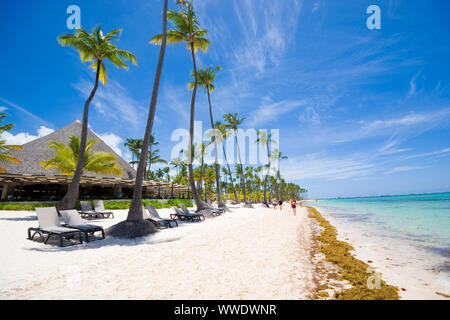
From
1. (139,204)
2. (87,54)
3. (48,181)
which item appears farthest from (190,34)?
(48,181)

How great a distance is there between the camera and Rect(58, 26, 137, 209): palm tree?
40.4 feet

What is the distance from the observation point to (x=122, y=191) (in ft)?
109

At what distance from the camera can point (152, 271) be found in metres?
4.28

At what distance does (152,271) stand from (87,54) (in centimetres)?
1493

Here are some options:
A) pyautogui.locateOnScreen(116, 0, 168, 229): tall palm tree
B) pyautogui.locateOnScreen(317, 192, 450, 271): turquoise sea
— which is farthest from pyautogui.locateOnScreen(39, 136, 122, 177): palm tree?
pyautogui.locateOnScreen(317, 192, 450, 271): turquoise sea

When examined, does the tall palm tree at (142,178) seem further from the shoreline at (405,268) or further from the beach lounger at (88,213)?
the shoreline at (405,268)

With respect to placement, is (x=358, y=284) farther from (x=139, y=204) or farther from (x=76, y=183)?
(x=76, y=183)

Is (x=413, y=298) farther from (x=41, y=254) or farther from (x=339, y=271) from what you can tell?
(x=41, y=254)

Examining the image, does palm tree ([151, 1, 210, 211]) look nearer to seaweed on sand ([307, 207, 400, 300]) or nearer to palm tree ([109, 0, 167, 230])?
palm tree ([109, 0, 167, 230])

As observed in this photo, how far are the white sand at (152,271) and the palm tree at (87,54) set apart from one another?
5.86 metres

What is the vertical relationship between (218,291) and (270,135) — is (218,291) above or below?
below

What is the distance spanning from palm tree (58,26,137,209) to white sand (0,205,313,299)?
586 centimetres
